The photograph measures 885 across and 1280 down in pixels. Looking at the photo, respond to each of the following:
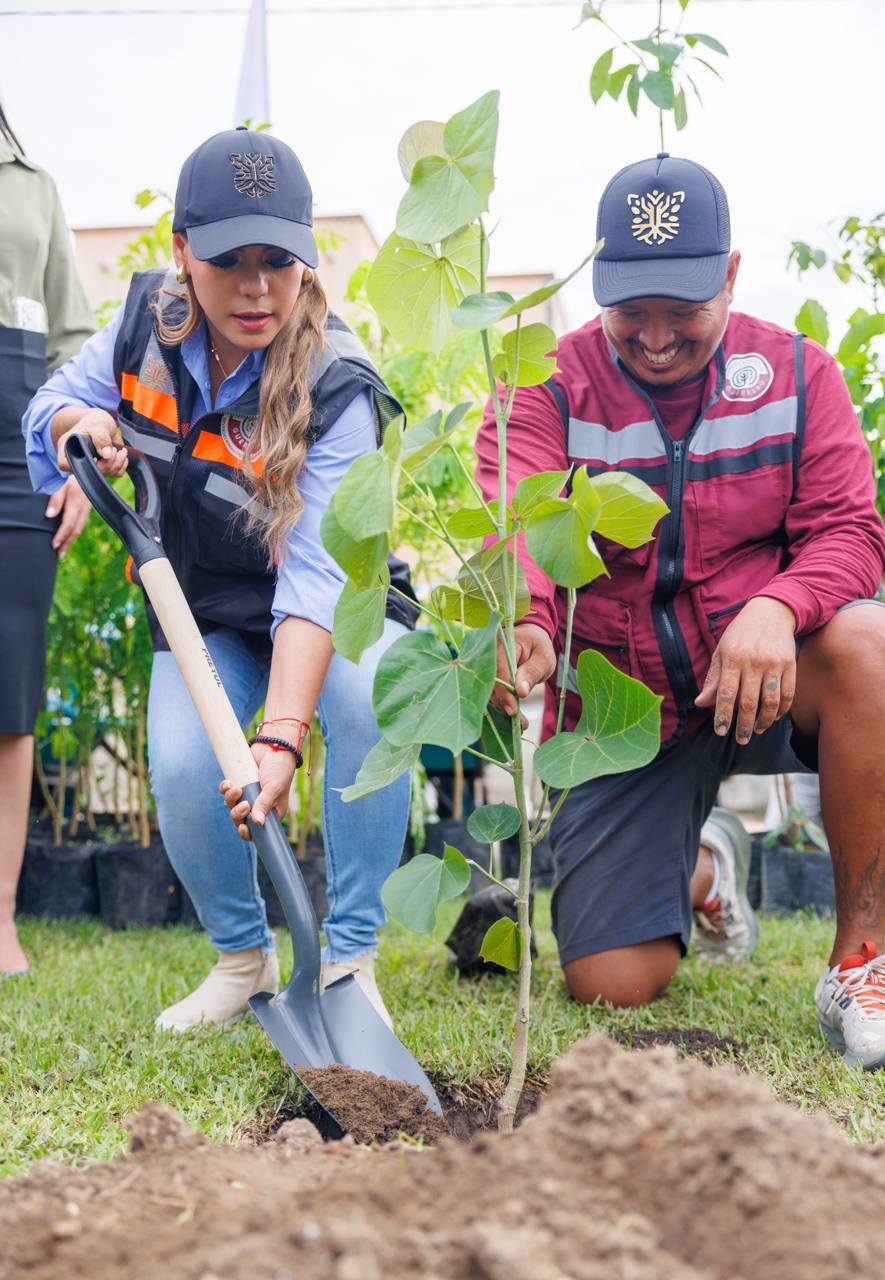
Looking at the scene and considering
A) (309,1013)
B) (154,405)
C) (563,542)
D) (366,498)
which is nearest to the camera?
(366,498)

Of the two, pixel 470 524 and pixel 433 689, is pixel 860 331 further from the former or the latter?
pixel 433 689

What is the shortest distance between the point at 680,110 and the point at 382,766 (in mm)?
1391

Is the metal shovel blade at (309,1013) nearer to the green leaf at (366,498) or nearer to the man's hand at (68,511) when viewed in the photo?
the green leaf at (366,498)

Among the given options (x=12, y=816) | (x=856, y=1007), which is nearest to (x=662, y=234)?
(x=856, y=1007)

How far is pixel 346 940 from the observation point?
7.00 ft

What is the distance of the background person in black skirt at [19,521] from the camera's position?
8.75 ft

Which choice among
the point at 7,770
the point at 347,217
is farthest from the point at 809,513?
the point at 347,217

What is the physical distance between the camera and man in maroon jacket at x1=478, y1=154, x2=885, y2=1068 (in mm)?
2008

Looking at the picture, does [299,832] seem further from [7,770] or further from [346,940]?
[346,940]

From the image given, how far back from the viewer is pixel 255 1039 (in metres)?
1.95

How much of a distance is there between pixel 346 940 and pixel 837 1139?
124cm

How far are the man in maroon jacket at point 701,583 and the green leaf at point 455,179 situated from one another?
632 mm

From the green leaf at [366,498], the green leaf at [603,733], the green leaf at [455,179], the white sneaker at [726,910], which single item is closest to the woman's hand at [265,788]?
the green leaf at [603,733]

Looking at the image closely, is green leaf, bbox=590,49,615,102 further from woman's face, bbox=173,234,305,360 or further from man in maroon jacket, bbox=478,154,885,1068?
woman's face, bbox=173,234,305,360
